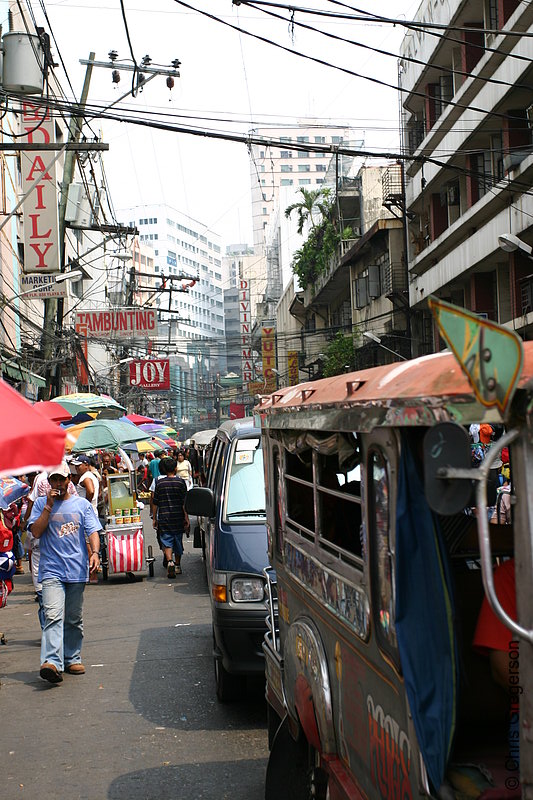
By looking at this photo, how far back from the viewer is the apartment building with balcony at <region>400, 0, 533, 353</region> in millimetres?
22516

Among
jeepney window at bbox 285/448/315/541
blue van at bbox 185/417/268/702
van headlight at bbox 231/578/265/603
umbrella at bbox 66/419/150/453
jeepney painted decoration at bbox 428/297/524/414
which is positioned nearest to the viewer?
jeepney painted decoration at bbox 428/297/524/414

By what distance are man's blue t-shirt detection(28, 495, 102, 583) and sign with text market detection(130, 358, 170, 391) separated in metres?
36.4

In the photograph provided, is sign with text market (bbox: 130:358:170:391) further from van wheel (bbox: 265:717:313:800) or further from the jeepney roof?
the jeepney roof

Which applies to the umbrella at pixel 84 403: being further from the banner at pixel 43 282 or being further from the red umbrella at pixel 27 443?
the red umbrella at pixel 27 443

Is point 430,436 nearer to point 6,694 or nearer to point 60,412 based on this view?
point 6,694

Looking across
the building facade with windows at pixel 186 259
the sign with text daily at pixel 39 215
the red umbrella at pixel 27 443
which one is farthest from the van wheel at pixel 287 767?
the building facade with windows at pixel 186 259

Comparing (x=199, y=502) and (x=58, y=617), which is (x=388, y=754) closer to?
(x=199, y=502)

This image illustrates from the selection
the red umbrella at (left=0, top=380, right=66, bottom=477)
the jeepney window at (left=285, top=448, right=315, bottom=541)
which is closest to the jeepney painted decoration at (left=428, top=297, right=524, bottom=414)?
the red umbrella at (left=0, top=380, right=66, bottom=477)

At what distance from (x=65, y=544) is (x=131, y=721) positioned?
179 centimetres

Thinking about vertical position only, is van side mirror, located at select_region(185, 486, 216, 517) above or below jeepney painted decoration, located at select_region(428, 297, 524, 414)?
below

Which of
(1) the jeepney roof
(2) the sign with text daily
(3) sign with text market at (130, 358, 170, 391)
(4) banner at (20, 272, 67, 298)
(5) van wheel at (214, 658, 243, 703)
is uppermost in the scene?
(2) the sign with text daily

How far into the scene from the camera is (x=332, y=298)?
169 feet

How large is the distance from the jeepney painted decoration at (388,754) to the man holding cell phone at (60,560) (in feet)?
17.5

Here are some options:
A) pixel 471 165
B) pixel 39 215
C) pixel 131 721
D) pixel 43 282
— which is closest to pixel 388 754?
pixel 131 721
